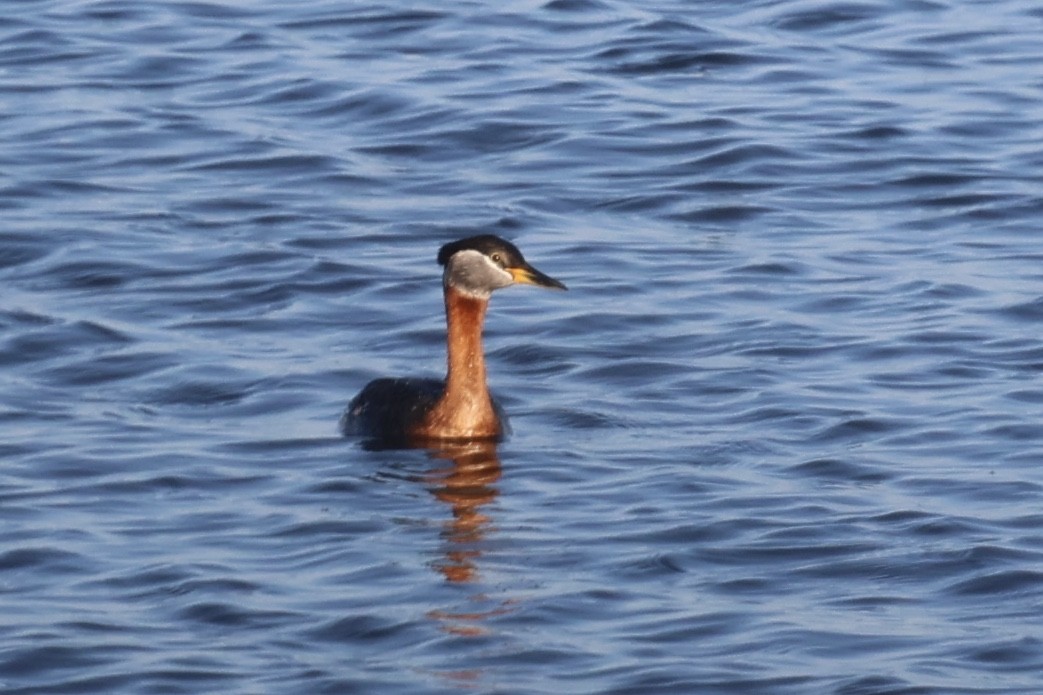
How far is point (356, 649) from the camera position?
11.0 meters

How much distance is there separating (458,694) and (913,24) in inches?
679

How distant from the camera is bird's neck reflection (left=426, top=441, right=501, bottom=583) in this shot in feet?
40.5

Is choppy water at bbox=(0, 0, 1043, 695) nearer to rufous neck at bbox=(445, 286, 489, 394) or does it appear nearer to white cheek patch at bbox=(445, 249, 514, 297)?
rufous neck at bbox=(445, 286, 489, 394)

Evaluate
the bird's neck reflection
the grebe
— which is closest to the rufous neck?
the grebe

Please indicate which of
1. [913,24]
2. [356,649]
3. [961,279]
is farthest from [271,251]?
[913,24]

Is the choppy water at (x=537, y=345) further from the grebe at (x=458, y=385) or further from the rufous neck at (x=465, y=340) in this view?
the rufous neck at (x=465, y=340)

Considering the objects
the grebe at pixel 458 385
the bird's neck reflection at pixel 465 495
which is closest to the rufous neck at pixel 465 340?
the grebe at pixel 458 385

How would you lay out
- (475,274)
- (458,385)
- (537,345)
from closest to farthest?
(458,385) < (475,274) < (537,345)

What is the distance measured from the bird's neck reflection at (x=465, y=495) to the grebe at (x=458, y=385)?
0.16m

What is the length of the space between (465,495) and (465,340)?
1590mm

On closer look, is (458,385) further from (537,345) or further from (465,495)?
(537,345)

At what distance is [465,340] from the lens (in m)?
15.0

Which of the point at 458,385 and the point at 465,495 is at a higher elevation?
the point at 458,385

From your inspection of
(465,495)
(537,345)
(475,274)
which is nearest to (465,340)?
(475,274)
